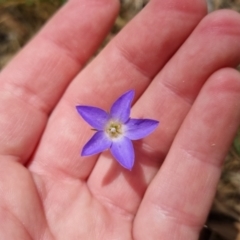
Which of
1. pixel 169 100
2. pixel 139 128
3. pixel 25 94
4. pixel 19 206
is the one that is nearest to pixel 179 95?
pixel 169 100

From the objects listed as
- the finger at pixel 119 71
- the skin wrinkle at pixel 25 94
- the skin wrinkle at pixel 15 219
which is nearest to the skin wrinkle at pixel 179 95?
the finger at pixel 119 71

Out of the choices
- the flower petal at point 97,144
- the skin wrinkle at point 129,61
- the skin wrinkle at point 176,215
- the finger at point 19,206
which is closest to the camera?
the finger at point 19,206

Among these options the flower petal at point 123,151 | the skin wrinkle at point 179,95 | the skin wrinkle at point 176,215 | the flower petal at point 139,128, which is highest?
the skin wrinkle at point 179,95

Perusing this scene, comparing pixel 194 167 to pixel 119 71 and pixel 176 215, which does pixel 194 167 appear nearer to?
pixel 176 215

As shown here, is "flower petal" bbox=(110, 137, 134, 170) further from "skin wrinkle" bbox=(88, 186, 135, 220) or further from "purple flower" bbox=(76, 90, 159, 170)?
"skin wrinkle" bbox=(88, 186, 135, 220)

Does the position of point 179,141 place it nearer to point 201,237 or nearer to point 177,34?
point 177,34

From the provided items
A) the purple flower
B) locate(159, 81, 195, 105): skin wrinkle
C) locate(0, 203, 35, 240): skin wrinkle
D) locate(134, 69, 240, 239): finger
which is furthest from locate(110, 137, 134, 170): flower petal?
locate(0, 203, 35, 240): skin wrinkle

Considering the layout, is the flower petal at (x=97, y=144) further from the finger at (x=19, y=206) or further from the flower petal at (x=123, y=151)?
the finger at (x=19, y=206)
